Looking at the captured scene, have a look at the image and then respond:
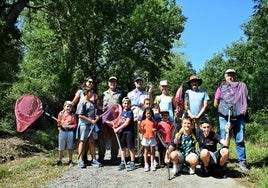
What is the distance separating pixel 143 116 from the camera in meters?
9.55

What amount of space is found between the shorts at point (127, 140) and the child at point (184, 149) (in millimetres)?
1073

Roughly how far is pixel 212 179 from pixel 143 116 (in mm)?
2201

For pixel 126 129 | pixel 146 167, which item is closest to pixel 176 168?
pixel 146 167

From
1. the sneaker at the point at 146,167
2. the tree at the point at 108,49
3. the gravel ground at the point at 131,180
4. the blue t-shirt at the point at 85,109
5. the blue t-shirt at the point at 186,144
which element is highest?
the tree at the point at 108,49

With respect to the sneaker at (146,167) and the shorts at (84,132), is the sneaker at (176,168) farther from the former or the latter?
the shorts at (84,132)

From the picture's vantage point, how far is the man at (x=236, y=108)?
912cm


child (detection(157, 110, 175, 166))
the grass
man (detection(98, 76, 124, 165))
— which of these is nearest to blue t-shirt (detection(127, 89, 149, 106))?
man (detection(98, 76, 124, 165))

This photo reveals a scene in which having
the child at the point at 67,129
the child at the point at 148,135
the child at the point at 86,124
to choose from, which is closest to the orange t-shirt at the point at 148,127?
the child at the point at 148,135

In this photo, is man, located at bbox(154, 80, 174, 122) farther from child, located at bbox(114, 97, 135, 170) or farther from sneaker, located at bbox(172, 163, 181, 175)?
sneaker, located at bbox(172, 163, 181, 175)

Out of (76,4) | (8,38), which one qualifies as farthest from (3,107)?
Result: (76,4)

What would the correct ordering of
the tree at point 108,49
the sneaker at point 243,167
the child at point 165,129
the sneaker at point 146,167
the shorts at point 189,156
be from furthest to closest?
the tree at point 108,49, the child at point 165,129, the sneaker at point 146,167, the sneaker at point 243,167, the shorts at point 189,156

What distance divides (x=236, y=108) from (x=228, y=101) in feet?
0.77

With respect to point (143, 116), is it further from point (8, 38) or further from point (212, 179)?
point (8, 38)

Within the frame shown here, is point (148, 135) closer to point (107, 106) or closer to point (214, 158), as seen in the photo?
point (107, 106)
